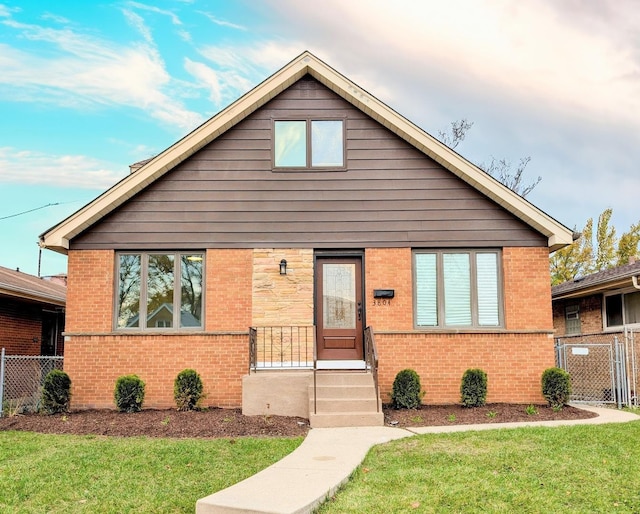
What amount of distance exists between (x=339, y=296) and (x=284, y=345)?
4.68 feet

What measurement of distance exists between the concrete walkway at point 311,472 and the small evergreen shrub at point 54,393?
481 cm

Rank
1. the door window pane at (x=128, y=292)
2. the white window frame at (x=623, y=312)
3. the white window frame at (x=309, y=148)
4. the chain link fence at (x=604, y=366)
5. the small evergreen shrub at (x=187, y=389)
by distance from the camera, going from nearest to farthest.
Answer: the small evergreen shrub at (x=187, y=389), the door window pane at (x=128, y=292), the white window frame at (x=309, y=148), the chain link fence at (x=604, y=366), the white window frame at (x=623, y=312)

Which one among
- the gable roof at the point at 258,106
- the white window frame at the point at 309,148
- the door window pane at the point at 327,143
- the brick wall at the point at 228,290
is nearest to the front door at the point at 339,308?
the brick wall at the point at 228,290

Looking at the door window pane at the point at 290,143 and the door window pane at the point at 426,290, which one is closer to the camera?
the door window pane at the point at 426,290

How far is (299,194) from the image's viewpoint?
12.8 meters

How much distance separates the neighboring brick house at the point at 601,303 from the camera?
566 inches

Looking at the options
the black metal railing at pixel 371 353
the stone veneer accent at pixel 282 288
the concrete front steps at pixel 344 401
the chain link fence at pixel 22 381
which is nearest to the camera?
the concrete front steps at pixel 344 401

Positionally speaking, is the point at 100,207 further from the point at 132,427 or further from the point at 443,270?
the point at 443,270

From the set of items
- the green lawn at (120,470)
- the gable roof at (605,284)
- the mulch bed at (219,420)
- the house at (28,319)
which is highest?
the gable roof at (605,284)

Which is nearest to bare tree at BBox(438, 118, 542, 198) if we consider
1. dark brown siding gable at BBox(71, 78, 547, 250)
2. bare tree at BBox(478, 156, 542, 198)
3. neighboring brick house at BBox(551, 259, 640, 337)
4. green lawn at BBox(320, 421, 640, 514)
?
bare tree at BBox(478, 156, 542, 198)

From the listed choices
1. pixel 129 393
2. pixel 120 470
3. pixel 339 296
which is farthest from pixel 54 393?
pixel 339 296

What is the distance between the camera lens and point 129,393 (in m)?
11.8

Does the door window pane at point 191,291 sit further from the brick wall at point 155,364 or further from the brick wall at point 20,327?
the brick wall at point 20,327

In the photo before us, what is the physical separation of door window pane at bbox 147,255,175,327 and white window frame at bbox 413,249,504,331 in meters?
4.68
